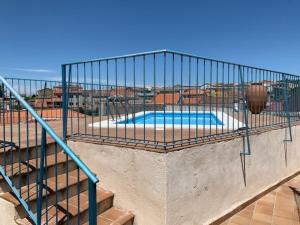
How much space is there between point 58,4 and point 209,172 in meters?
8.62

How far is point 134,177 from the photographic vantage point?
2.79m

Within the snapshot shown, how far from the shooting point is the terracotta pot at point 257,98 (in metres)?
5.10

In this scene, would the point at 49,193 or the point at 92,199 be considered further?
the point at 49,193

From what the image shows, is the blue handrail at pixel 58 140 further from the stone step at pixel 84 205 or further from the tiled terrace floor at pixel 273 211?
the tiled terrace floor at pixel 273 211

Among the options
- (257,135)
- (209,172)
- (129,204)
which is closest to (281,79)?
(257,135)

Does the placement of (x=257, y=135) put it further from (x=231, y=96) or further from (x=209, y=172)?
(x=209, y=172)

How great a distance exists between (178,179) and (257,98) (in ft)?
13.1

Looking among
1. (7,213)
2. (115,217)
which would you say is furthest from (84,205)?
(7,213)

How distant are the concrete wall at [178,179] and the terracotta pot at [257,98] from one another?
158cm

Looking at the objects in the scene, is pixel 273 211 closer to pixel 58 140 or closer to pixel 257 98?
pixel 257 98

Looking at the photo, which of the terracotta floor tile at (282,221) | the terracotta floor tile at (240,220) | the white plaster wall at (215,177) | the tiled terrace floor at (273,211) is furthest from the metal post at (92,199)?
the terracotta floor tile at (282,221)

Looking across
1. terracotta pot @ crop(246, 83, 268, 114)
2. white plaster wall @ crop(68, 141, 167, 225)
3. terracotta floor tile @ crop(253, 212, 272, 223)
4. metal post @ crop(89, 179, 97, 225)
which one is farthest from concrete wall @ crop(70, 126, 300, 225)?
terracotta pot @ crop(246, 83, 268, 114)

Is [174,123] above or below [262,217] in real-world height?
above

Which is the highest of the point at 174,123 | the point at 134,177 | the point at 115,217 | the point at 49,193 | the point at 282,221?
the point at 174,123
